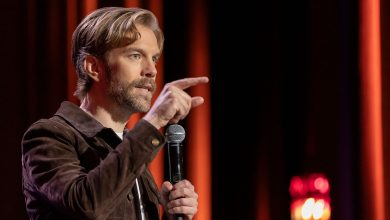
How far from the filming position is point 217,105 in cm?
303

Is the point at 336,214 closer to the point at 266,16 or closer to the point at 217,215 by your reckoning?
the point at 217,215

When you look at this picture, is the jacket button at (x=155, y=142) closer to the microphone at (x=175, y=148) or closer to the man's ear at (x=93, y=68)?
the microphone at (x=175, y=148)

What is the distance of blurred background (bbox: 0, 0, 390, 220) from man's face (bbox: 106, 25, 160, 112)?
1.04 m

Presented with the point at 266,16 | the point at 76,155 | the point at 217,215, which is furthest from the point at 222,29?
the point at 76,155

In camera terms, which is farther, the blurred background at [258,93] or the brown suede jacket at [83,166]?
the blurred background at [258,93]

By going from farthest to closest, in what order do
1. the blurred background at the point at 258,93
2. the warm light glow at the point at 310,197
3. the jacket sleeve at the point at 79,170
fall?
the warm light glow at the point at 310,197, the blurred background at the point at 258,93, the jacket sleeve at the point at 79,170

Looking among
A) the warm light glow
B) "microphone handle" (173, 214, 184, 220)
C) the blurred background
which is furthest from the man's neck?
the warm light glow

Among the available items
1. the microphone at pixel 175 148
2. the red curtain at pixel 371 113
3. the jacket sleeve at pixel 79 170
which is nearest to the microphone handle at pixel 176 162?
the microphone at pixel 175 148

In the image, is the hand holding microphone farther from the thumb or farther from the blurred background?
the blurred background

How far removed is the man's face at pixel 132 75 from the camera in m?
1.54

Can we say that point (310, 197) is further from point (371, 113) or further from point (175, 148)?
point (175, 148)

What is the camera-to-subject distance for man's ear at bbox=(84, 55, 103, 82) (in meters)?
1.62

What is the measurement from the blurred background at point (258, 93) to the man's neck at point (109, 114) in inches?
39.3

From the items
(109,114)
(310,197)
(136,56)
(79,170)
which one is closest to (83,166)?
(79,170)
